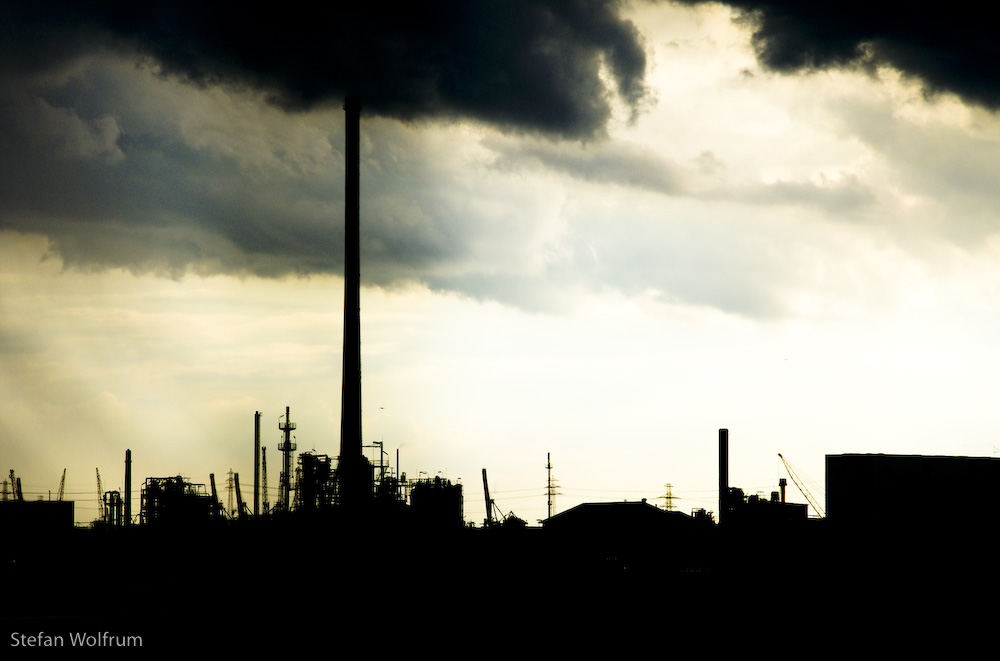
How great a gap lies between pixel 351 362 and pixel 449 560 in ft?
34.9

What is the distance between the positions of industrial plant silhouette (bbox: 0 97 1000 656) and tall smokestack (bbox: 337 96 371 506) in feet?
0.28

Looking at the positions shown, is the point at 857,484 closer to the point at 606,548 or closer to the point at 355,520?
the point at 606,548

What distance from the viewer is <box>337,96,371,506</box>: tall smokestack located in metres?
45.9

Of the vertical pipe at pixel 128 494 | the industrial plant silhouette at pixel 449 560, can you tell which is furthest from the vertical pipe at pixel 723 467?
the vertical pipe at pixel 128 494

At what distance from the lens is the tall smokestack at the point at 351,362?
45.9 metres

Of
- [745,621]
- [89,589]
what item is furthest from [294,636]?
[89,589]

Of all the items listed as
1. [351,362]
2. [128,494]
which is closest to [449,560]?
[351,362]

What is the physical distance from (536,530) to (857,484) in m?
17.3

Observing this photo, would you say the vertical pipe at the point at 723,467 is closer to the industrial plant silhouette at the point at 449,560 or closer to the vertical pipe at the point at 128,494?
the industrial plant silhouette at the point at 449,560

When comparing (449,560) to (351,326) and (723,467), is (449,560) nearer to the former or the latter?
(351,326)

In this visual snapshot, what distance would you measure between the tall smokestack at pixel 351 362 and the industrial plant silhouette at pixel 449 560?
86 millimetres

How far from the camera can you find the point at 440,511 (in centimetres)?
6381

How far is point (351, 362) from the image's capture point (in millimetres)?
46125

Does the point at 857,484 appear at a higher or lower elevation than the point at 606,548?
higher
